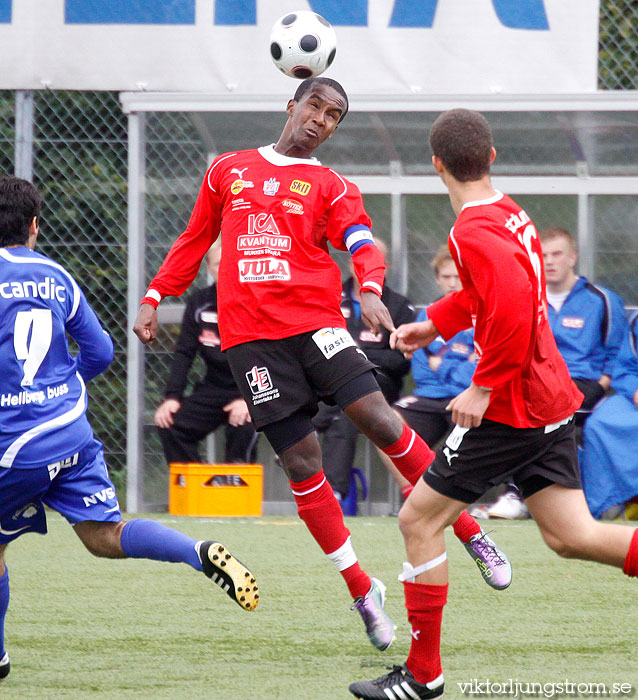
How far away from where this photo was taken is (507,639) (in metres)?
3.88

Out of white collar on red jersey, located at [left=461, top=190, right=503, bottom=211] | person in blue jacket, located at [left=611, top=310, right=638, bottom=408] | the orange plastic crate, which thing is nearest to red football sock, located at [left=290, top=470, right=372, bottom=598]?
white collar on red jersey, located at [left=461, top=190, right=503, bottom=211]

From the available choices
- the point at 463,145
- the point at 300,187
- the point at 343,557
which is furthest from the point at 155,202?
the point at 463,145

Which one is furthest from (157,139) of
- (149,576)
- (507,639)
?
(507,639)

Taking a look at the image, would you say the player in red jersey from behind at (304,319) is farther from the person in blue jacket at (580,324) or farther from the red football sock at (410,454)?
the person in blue jacket at (580,324)

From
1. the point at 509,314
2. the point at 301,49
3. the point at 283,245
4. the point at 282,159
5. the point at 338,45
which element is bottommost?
the point at 509,314

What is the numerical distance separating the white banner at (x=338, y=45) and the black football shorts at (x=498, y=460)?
4590 millimetres

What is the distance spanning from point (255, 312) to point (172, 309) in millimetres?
3803

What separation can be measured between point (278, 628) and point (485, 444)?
1.34 metres

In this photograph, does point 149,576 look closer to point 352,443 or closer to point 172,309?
point 352,443

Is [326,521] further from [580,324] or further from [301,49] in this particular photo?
[580,324]

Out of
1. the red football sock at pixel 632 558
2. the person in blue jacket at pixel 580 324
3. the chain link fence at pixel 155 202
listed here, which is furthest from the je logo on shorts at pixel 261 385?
the chain link fence at pixel 155 202

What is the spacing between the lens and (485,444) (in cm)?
315

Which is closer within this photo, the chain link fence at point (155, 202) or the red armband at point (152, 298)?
the red armband at point (152, 298)

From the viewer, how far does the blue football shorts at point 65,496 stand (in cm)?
337
